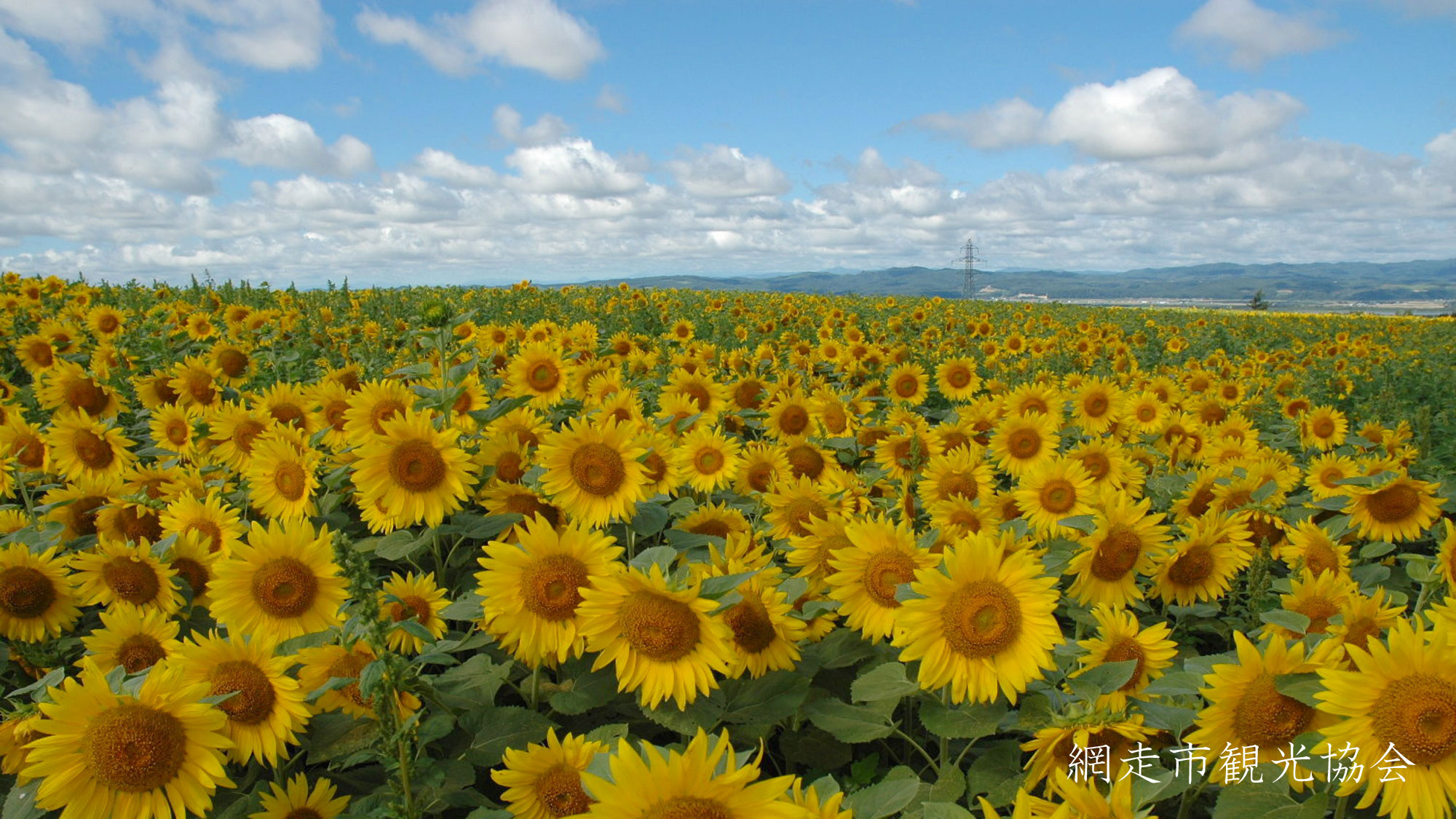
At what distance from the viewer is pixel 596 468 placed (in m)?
2.79

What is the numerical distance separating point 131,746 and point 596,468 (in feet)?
4.74

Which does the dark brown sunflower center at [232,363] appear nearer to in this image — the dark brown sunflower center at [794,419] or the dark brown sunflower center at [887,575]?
the dark brown sunflower center at [794,419]

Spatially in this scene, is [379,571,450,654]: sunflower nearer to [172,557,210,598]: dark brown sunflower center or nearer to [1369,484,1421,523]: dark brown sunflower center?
[172,557,210,598]: dark brown sunflower center

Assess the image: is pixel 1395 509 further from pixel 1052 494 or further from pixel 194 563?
pixel 194 563

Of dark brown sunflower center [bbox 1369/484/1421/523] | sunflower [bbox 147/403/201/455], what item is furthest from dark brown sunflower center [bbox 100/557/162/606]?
dark brown sunflower center [bbox 1369/484/1421/523]

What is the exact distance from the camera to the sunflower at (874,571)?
251cm

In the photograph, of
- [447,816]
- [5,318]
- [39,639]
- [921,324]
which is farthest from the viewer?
[921,324]

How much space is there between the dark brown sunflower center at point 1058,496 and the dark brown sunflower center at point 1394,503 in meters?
1.66

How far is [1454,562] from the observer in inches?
113

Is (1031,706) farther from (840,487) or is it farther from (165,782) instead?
(165,782)

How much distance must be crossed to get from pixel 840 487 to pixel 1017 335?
427 inches

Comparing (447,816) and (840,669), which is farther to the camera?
(840,669)

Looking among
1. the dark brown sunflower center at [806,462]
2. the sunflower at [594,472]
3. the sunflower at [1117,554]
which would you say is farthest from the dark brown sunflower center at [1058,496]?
the sunflower at [594,472]

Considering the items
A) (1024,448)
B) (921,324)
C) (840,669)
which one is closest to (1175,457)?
(1024,448)
